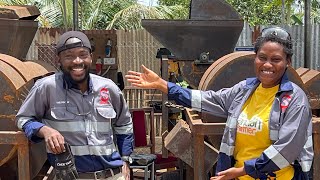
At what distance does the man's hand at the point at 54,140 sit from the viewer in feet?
9.33

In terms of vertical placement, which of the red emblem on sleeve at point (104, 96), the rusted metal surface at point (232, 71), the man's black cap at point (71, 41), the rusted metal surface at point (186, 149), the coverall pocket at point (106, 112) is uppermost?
the man's black cap at point (71, 41)

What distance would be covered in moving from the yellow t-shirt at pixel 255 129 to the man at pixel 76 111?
863 mm

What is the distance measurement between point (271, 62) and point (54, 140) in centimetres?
130

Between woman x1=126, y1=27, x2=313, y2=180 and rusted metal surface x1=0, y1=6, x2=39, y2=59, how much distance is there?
2551mm

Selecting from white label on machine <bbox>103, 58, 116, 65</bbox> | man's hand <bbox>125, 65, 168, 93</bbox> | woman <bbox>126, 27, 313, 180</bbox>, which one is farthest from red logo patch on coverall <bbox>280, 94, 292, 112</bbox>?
white label on machine <bbox>103, 58, 116, 65</bbox>

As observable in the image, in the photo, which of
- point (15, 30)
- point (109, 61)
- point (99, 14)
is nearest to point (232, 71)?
point (15, 30)

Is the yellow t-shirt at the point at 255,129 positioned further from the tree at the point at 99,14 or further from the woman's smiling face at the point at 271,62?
the tree at the point at 99,14

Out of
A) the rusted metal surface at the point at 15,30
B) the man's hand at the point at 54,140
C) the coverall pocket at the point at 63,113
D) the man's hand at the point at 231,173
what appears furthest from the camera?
the rusted metal surface at the point at 15,30

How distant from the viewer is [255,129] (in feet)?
8.59

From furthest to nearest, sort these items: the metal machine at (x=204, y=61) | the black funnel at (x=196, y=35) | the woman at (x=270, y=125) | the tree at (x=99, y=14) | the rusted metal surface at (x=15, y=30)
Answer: the tree at (x=99, y=14), the black funnel at (x=196, y=35), the rusted metal surface at (x=15, y=30), the metal machine at (x=204, y=61), the woman at (x=270, y=125)

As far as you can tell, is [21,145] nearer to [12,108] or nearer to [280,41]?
[12,108]

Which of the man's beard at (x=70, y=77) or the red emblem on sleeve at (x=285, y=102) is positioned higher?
the man's beard at (x=70, y=77)

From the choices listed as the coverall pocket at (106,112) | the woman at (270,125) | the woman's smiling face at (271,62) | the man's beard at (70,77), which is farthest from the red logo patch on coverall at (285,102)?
the man's beard at (70,77)

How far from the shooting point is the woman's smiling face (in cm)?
264
